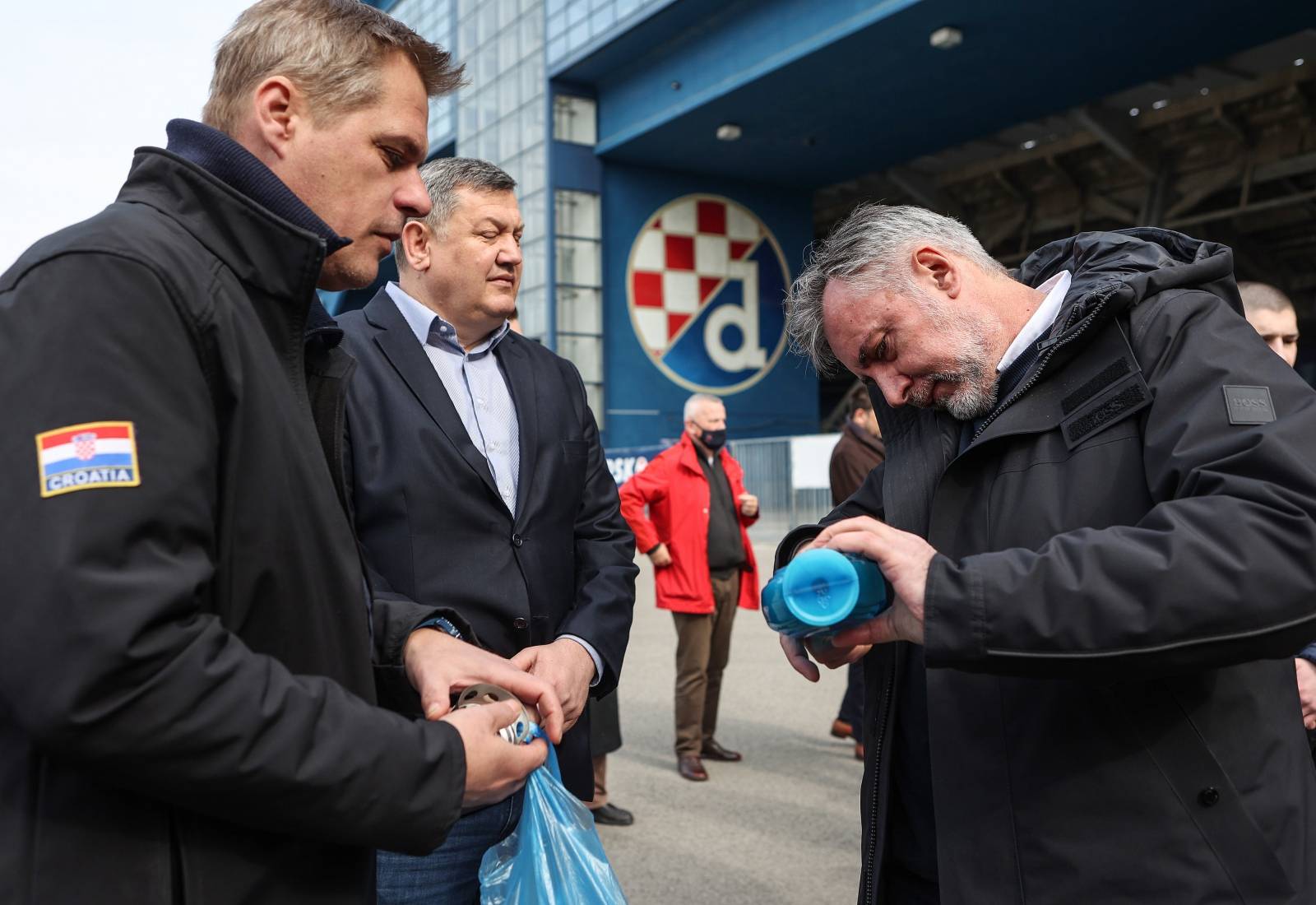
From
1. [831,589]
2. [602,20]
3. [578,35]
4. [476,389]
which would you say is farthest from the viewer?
[578,35]

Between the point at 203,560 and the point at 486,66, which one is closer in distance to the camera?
the point at 203,560

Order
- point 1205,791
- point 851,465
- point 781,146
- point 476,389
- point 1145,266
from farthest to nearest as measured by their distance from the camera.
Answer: point 781,146 → point 851,465 → point 476,389 → point 1145,266 → point 1205,791

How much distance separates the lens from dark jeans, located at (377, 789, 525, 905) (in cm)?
198

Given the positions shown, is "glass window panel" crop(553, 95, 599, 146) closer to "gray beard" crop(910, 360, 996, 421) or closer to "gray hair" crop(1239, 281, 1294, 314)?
"gray hair" crop(1239, 281, 1294, 314)

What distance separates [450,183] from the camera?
2.46 m

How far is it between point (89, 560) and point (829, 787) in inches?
177

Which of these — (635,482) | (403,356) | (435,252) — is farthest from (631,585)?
(635,482)

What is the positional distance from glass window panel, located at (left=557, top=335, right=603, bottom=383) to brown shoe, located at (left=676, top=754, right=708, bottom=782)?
1723cm

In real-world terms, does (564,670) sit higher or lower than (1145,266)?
lower

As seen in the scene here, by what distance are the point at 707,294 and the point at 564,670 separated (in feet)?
70.0

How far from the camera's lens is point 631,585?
2377 mm

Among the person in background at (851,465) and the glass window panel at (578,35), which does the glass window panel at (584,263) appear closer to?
the glass window panel at (578,35)

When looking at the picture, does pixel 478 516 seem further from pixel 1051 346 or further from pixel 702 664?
pixel 702 664

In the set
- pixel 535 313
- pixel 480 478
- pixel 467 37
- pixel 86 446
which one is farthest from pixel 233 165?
pixel 467 37
